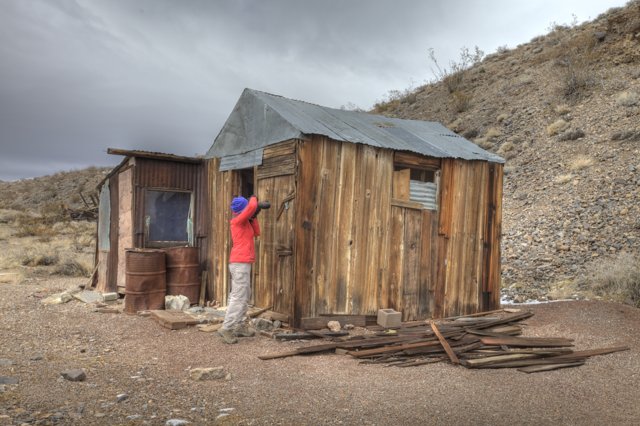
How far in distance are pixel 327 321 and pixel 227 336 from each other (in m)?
1.60

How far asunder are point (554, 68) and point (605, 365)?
20859mm

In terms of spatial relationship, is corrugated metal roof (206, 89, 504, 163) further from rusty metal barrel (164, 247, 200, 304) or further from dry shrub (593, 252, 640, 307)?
dry shrub (593, 252, 640, 307)

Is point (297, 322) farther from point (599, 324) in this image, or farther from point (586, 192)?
point (586, 192)

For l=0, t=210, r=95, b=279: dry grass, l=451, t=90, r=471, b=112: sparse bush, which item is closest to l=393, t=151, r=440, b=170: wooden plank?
l=0, t=210, r=95, b=279: dry grass

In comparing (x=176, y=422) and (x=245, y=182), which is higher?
(x=245, y=182)

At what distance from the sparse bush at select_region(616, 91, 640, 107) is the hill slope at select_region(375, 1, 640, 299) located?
0.04 metres

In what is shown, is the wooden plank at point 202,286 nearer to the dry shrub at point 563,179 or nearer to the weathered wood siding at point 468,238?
the weathered wood siding at point 468,238

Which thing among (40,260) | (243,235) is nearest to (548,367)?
(243,235)

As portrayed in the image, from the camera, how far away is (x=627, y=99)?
59.8 feet

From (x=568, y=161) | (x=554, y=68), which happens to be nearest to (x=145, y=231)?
(x=568, y=161)

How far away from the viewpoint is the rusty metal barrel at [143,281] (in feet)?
28.4

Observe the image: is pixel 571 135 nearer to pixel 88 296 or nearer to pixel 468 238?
pixel 468 238

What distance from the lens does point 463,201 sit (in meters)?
9.15

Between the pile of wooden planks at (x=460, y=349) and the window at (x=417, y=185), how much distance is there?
2312 mm
